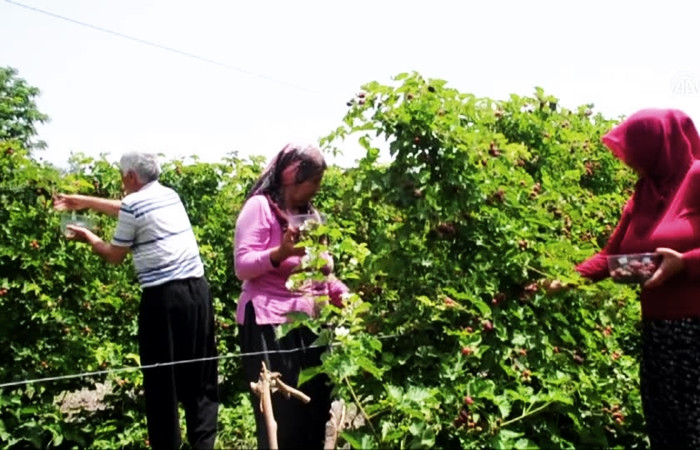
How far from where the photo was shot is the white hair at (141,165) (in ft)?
11.6

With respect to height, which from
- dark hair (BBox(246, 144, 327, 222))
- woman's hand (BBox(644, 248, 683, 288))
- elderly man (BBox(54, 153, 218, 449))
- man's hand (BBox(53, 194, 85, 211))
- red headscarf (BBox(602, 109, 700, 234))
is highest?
red headscarf (BBox(602, 109, 700, 234))

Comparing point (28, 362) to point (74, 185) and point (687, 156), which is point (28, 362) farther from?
point (687, 156)

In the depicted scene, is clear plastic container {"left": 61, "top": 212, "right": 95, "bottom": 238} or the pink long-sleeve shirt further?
clear plastic container {"left": 61, "top": 212, "right": 95, "bottom": 238}

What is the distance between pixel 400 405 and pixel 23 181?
8.15ft

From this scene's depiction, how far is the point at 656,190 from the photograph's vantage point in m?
2.44

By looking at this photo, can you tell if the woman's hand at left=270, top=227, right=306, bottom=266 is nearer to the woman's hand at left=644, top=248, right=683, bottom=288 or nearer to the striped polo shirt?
the striped polo shirt

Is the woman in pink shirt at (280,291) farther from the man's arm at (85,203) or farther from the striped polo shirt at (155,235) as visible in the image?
the man's arm at (85,203)

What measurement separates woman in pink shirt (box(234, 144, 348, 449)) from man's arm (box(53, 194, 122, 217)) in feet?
3.31

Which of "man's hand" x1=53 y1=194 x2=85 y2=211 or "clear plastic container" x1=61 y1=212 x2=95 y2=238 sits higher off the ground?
"man's hand" x1=53 y1=194 x2=85 y2=211

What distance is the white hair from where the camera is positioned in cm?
354

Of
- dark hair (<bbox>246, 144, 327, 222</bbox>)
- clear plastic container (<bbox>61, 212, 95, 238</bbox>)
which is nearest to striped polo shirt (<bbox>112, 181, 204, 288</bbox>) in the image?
clear plastic container (<bbox>61, 212, 95, 238</bbox>)

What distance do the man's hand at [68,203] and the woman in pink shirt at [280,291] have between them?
1202 millimetres

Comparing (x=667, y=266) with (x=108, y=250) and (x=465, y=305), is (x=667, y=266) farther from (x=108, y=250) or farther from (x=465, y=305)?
(x=108, y=250)

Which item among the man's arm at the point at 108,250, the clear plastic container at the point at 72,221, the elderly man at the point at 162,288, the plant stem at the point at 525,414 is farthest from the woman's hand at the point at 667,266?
the clear plastic container at the point at 72,221
